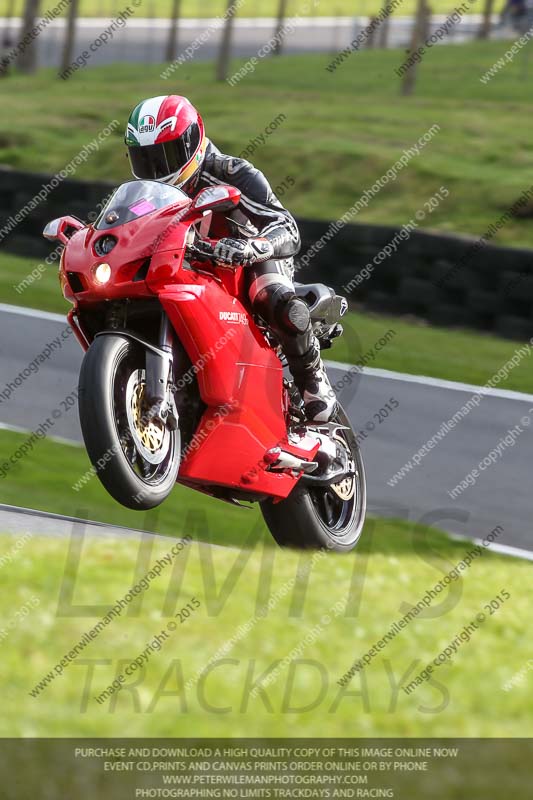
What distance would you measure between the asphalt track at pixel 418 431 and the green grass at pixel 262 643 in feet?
5.26

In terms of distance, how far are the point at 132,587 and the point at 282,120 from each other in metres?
17.2

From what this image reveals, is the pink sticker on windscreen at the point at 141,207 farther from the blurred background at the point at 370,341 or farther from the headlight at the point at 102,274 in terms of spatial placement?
the blurred background at the point at 370,341

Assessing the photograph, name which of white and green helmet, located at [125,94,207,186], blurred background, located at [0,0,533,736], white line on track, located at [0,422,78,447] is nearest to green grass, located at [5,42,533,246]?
blurred background, located at [0,0,533,736]

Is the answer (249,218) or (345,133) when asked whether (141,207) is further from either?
(345,133)

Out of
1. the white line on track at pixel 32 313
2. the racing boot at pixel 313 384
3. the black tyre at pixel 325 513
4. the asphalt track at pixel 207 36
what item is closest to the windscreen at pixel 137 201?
the racing boot at pixel 313 384

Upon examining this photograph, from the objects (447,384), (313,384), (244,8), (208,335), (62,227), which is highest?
(62,227)

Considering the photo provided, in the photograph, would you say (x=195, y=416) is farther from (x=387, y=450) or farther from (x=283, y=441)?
(x=387, y=450)

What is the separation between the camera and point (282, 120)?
69.1ft

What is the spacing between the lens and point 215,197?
4.89 meters

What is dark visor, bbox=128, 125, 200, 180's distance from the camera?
202 inches

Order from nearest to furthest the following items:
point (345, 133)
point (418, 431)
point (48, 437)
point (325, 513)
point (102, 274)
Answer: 1. point (102, 274)
2. point (325, 513)
3. point (48, 437)
4. point (418, 431)
5. point (345, 133)

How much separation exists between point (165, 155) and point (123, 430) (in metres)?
1.20

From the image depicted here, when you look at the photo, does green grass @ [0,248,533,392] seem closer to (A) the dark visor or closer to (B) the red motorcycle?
(B) the red motorcycle

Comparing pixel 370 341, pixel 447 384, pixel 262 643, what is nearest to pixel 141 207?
pixel 262 643
